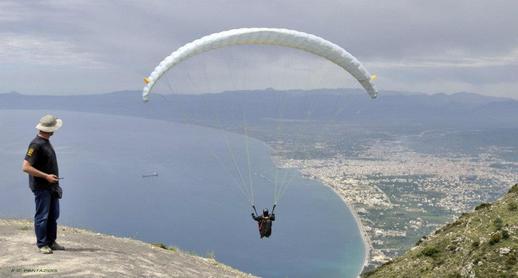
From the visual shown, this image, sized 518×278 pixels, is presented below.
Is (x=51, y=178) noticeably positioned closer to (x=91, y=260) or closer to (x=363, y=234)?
(x=91, y=260)

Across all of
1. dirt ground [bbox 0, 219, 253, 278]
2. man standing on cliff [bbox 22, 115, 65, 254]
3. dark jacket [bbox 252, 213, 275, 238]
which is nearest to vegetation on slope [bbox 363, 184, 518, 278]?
dark jacket [bbox 252, 213, 275, 238]

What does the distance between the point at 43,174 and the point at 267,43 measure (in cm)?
1029

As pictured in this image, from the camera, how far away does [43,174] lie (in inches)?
336

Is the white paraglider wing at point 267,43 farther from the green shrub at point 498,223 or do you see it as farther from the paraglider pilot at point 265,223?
the green shrub at point 498,223

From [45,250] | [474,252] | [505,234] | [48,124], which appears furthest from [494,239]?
[48,124]

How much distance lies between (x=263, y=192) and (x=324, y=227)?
34045mm

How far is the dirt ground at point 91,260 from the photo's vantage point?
8.36 metres

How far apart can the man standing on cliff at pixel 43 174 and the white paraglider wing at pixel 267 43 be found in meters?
6.39

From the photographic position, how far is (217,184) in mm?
168375

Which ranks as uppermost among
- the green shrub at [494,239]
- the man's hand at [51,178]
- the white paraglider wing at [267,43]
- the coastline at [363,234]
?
the white paraglider wing at [267,43]

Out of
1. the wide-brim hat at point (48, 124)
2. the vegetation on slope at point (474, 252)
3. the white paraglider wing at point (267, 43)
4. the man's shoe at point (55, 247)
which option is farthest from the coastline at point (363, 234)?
the wide-brim hat at point (48, 124)

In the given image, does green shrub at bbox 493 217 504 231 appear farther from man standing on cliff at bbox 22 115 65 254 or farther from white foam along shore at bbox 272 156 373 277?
white foam along shore at bbox 272 156 373 277

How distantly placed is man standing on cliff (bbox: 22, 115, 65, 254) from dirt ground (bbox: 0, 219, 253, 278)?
2.02 ft

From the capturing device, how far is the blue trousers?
8.75m
